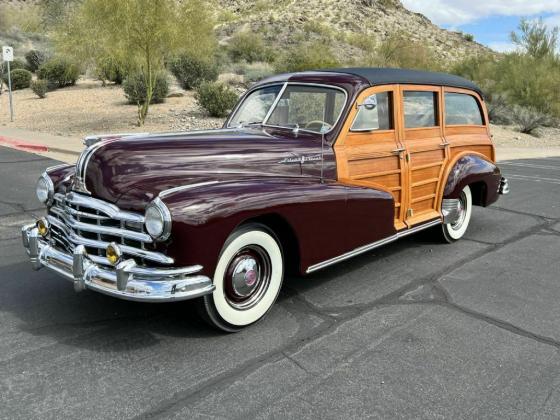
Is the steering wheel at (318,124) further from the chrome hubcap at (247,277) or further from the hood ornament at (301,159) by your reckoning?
the chrome hubcap at (247,277)

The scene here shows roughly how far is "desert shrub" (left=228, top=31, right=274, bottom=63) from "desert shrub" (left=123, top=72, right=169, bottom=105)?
43.3 ft

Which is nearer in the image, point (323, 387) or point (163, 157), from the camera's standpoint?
point (323, 387)

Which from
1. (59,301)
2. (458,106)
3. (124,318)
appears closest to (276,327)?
(124,318)

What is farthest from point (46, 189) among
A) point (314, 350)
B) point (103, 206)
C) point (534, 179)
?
point (534, 179)

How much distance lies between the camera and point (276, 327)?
357cm

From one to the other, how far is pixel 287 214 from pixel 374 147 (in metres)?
1.38

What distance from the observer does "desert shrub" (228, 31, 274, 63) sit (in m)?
32.7

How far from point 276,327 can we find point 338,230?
90 centimetres

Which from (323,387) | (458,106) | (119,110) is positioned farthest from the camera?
(119,110)

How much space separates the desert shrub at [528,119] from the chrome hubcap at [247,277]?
2185 centimetres

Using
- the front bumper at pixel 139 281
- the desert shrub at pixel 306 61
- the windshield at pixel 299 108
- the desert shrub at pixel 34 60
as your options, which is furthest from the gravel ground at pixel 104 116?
the front bumper at pixel 139 281

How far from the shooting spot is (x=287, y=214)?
3.51m

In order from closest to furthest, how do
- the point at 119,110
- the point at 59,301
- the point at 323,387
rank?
the point at 323,387 → the point at 59,301 → the point at 119,110

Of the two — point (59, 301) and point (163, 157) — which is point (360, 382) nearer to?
point (163, 157)
